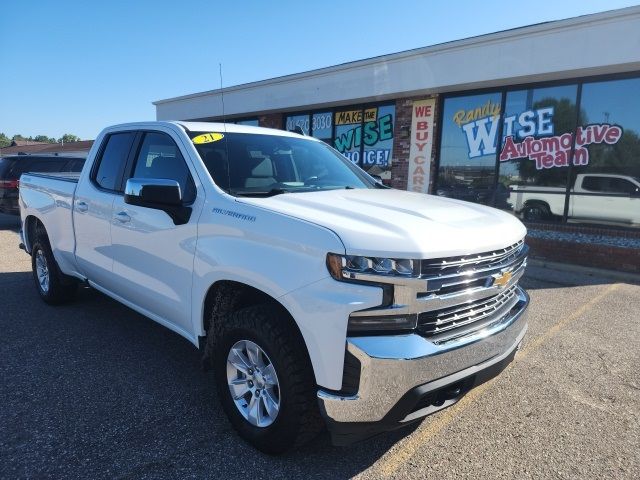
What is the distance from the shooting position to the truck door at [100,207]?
4020 millimetres

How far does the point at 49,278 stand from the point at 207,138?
3.00 metres

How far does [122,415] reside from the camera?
10.2 feet

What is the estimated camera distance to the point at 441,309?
2398mm

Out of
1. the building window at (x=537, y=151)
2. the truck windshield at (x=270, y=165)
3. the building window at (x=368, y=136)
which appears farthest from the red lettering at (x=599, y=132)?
the truck windshield at (x=270, y=165)

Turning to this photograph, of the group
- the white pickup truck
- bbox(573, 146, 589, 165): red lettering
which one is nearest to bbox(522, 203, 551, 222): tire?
bbox(573, 146, 589, 165): red lettering

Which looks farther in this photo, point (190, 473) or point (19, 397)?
point (19, 397)

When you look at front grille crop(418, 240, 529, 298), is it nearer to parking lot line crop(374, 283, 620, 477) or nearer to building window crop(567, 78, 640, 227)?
parking lot line crop(374, 283, 620, 477)

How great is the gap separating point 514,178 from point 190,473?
888cm

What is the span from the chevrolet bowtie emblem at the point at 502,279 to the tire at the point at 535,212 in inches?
288

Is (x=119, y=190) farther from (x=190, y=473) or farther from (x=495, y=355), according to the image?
(x=495, y=355)

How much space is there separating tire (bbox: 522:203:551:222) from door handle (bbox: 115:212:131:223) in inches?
319

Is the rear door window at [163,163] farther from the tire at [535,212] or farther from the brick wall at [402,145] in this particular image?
the brick wall at [402,145]

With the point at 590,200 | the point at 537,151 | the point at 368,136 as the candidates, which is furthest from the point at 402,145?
the point at 590,200

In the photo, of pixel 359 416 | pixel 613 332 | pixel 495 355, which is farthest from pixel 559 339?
pixel 359 416
